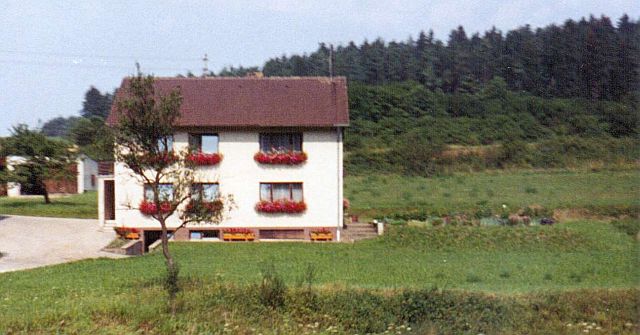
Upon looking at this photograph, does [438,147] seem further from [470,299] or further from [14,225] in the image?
[470,299]

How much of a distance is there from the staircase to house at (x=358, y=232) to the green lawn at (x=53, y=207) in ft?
46.8

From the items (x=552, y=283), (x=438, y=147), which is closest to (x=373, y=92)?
(x=438, y=147)

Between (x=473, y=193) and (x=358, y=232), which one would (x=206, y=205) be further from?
(x=473, y=193)

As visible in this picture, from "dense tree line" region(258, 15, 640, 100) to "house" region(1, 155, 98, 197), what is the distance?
1356cm

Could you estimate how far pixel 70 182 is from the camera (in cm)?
5206

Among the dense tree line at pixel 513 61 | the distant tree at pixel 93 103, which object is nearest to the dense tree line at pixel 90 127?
the distant tree at pixel 93 103

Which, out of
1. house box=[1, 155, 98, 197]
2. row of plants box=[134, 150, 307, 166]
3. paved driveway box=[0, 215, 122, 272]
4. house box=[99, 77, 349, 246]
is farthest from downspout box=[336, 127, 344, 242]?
house box=[1, 155, 98, 197]

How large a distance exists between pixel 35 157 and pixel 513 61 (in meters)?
27.3

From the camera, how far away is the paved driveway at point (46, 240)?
24812 mm

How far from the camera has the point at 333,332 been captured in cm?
1170

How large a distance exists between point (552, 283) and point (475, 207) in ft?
60.8

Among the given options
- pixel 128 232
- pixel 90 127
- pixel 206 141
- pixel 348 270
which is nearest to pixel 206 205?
pixel 348 270

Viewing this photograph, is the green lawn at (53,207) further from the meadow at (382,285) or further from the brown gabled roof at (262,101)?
the meadow at (382,285)

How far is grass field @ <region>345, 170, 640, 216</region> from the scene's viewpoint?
36.0 meters
